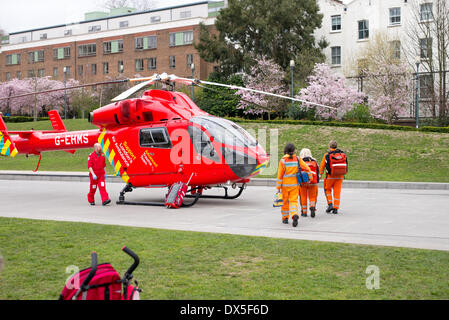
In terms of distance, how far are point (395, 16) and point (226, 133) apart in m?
36.6

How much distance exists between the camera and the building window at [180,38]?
60500mm

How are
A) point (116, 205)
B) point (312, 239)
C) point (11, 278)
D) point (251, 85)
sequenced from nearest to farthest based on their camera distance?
point (11, 278)
point (312, 239)
point (116, 205)
point (251, 85)

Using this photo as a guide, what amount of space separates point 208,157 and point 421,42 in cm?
3172

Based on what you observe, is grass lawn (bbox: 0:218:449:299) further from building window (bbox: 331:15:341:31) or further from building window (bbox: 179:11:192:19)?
building window (bbox: 179:11:192:19)

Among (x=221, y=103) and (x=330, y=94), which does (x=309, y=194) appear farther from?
(x=221, y=103)

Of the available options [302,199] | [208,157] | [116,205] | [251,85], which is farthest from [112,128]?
[251,85]

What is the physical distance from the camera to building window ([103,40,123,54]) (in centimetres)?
6646

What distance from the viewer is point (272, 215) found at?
39.7ft

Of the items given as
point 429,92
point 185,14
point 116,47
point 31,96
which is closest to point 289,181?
point 429,92

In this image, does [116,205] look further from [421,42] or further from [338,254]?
[421,42]

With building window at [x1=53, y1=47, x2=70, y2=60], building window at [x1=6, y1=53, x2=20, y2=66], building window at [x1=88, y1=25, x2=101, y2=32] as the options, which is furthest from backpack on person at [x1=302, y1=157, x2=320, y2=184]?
building window at [x1=6, y1=53, x2=20, y2=66]

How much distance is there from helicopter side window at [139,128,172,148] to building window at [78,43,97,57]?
58.0 metres

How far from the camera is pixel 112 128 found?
1536cm

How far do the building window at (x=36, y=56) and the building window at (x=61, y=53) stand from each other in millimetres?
3072
